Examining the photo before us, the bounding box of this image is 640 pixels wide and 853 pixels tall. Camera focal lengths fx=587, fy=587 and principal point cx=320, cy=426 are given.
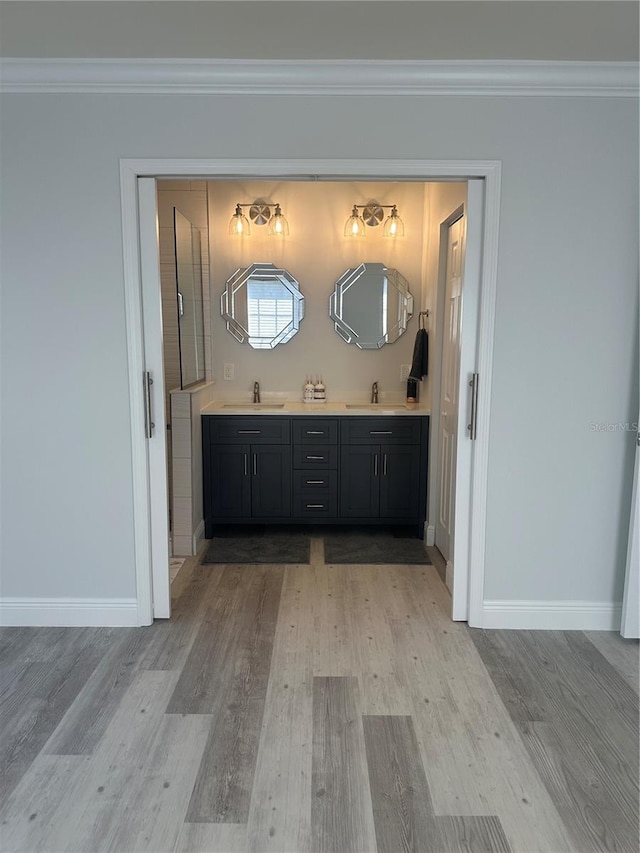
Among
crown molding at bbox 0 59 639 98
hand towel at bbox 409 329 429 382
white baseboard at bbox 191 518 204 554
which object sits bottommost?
white baseboard at bbox 191 518 204 554

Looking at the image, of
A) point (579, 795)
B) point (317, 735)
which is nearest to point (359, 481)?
point (317, 735)

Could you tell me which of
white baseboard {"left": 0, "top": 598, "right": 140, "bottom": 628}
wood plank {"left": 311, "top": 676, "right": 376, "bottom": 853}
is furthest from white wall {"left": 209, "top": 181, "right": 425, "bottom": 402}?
wood plank {"left": 311, "top": 676, "right": 376, "bottom": 853}

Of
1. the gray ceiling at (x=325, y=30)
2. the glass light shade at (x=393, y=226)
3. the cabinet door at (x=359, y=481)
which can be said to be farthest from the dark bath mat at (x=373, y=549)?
the gray ceiling at (x=325, y=30)

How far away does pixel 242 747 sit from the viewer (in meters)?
1.98

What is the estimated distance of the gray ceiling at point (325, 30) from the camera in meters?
2.00

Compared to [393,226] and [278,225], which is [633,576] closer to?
[393,226]

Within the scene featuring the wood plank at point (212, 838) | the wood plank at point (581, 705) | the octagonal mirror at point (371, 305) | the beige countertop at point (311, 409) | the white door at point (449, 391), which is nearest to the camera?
the wood plank at point (212, 838)

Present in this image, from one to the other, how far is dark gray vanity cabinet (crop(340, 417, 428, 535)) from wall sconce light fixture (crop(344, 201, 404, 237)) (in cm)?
141

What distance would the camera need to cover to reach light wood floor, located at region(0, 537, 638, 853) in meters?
1.66

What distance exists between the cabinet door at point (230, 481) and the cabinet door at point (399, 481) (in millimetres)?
922

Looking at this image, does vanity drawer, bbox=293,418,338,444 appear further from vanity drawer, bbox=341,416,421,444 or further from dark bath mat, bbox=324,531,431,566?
dark bath mat, bbox=324,531,431,566

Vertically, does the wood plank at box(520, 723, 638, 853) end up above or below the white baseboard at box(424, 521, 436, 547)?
below

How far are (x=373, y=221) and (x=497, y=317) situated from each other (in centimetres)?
200

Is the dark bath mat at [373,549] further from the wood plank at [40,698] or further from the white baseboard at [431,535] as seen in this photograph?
the wood plank at [40,698]
